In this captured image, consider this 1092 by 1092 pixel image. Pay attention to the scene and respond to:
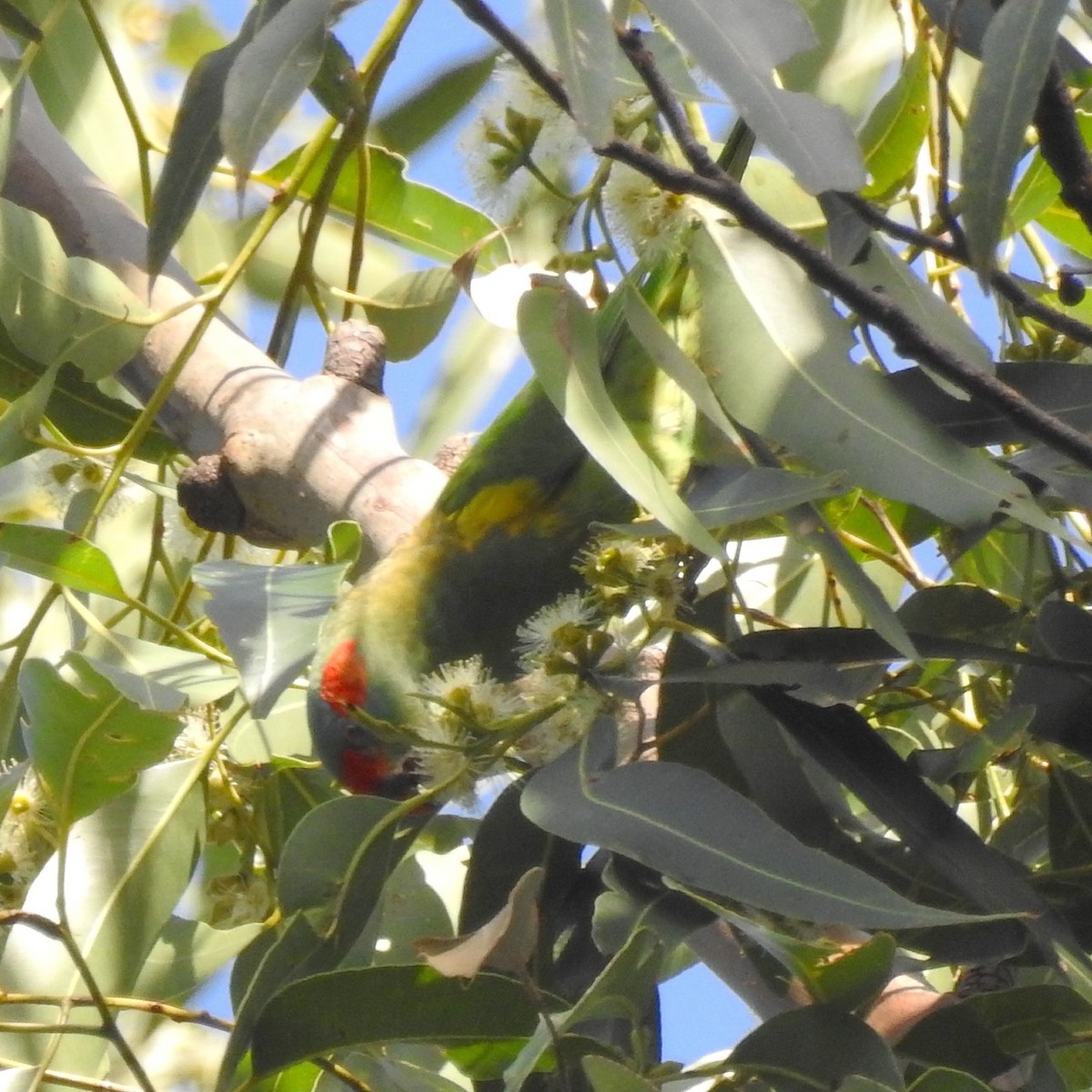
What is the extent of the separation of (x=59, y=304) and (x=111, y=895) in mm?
576

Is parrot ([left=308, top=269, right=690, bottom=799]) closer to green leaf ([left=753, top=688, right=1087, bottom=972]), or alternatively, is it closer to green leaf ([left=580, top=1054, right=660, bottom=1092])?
green leaf ([left=753, top=688, right=1087, bottom=972])

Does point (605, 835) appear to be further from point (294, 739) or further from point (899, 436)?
point (294, 739)

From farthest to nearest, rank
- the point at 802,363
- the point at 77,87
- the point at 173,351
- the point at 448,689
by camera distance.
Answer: the point at 77,87 < the point at 173,351 < the point at 448,689 < the point at 802,363

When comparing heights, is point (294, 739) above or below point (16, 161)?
below

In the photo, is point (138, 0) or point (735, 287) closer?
point (735, 287)

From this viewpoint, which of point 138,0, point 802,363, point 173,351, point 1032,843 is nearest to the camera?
point 802,363

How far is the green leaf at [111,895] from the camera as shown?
130 centimetres

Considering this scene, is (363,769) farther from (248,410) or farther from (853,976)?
(853,976)

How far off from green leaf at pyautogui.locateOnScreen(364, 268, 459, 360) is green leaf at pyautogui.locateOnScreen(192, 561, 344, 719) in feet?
2.59

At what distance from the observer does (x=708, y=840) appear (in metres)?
0.89

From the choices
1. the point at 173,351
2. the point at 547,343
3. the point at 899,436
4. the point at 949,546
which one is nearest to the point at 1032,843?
the point at 949,546

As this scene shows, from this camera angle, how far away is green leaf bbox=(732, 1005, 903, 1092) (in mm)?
879

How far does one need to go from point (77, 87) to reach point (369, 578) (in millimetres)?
859

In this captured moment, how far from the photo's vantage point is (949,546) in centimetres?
121
